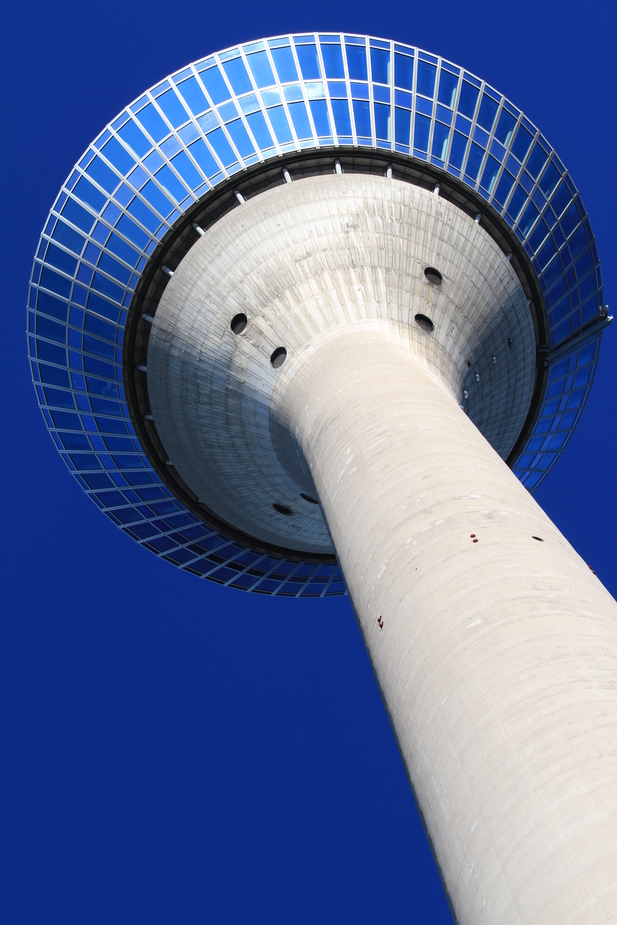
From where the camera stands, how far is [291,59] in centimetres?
3173

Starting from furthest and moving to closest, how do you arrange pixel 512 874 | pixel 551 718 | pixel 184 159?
pixel 184 159, pixel 551 718, pixel 512 874

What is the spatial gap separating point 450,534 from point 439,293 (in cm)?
1550

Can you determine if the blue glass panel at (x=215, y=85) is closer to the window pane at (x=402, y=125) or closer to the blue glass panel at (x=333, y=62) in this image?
the blue glass panel at (x=333, y=62)

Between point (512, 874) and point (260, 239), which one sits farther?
point (260, 239)

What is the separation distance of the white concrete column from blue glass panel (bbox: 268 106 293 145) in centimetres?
1489

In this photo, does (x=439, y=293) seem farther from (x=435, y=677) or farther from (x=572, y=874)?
(x=572, y=874)

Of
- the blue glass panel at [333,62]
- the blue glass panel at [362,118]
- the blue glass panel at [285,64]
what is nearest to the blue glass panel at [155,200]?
the blue glass panel at [285,64]

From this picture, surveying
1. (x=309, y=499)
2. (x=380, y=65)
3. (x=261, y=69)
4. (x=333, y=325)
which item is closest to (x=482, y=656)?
(x=333, y=325)

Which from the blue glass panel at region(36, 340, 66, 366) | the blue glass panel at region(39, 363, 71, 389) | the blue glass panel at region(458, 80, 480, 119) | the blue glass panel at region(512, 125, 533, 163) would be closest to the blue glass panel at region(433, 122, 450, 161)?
the blue glass panel at region(458, 80, 480, 119)

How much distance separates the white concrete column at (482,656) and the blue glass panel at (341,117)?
1497 cm

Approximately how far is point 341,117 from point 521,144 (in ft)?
25.1

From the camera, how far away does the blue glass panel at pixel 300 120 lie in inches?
1212

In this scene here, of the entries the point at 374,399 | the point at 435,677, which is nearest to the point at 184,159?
the point at 374,399

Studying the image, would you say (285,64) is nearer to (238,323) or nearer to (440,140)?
(440,140)
